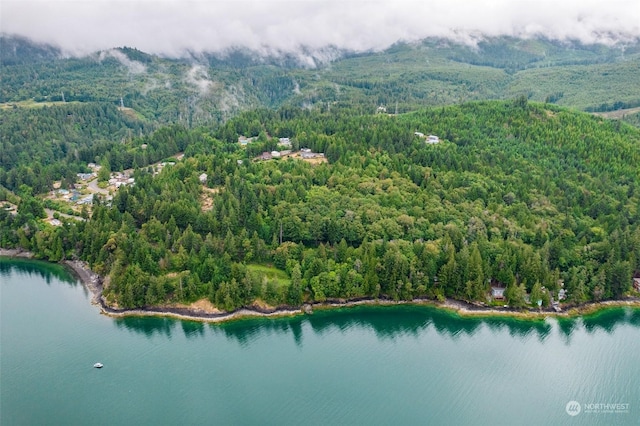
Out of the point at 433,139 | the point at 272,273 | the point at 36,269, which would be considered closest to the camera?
the point at 272,273

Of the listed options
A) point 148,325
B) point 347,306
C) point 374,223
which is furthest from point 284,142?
point 148,325

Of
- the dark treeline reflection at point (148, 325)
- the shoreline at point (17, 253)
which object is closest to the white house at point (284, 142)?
the shoreline at point (17, 253)

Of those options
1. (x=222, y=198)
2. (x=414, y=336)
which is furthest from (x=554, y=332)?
(x=222, y=198)

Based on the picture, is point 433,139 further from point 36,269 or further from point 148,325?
point 36,269

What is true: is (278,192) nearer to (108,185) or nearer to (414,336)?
(414,336)

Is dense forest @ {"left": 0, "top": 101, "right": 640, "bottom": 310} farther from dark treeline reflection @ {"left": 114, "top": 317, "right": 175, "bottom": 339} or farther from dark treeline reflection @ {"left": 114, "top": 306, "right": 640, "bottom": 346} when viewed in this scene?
dark treeline reflection @ {"left": 114, "top": 306, "right": 640, "bottom": 346}

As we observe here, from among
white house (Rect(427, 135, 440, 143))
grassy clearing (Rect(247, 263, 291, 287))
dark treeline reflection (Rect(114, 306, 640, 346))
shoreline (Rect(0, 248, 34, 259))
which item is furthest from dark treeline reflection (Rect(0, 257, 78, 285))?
white house (Rect(427, 135, 440, 143))
